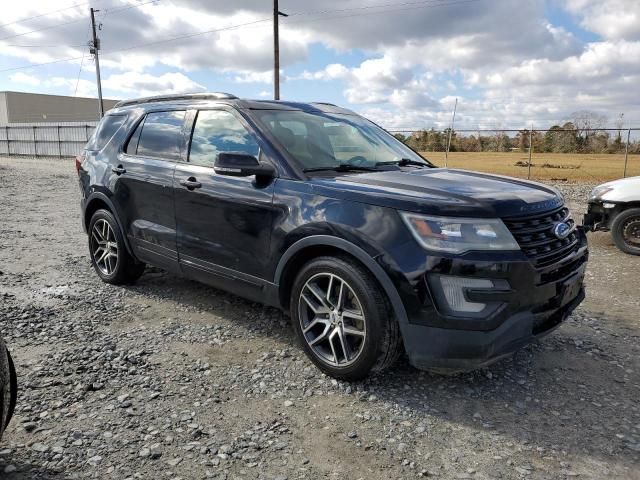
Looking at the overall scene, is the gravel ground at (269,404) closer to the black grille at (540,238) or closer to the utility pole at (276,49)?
the black grille at (540,238)

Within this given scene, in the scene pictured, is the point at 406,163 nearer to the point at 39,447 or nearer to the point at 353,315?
the point at 353,315

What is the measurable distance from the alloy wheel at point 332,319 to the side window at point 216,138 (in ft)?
3.77

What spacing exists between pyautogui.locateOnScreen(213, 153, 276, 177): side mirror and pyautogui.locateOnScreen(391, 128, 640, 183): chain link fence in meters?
16.1

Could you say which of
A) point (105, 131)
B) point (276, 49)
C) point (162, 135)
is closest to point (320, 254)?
point (162, 135)

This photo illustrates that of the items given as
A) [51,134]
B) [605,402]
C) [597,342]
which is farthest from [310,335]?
[51,134]

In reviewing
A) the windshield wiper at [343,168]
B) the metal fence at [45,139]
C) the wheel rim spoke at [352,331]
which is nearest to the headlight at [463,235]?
the wheel rim spoke at [352,331]

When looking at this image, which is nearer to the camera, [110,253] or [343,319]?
[343,319]

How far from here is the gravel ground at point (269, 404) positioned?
2619 mm

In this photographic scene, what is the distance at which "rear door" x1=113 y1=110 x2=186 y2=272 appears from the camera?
4.44 metres

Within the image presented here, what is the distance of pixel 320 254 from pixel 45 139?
119 ft

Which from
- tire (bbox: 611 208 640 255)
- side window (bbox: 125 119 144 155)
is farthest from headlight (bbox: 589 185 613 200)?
side window (bbox: 125 119 144 155)

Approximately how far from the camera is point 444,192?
3.08m

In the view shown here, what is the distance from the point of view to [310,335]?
11.5 ft

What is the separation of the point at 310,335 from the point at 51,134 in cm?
3545
